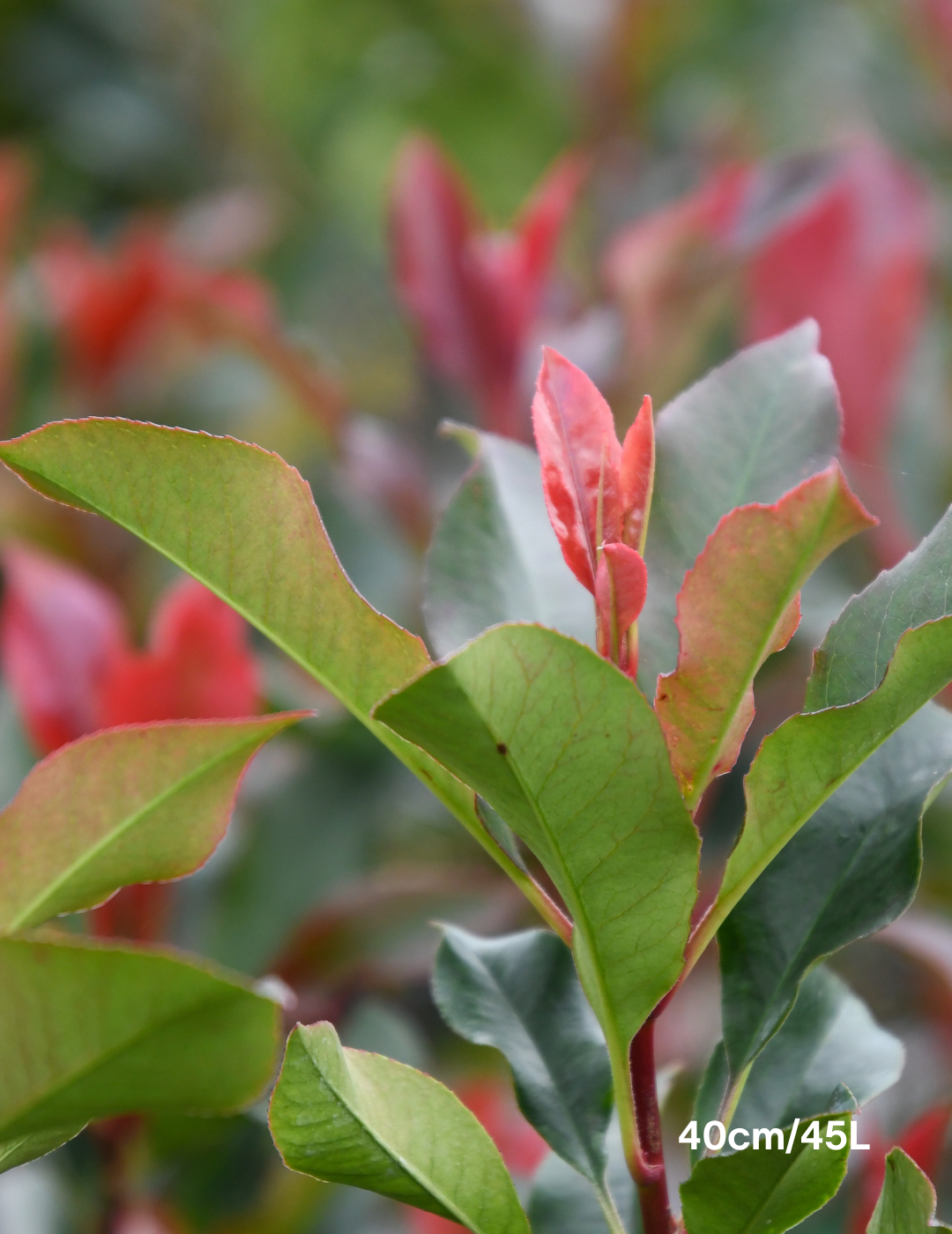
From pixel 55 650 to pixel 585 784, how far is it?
50 cm

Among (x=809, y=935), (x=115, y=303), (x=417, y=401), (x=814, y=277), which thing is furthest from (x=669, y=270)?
(x=809, y=935)

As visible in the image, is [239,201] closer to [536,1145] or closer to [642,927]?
[536,1145]

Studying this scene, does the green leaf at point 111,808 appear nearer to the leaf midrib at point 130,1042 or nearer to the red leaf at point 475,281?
the leaf midrib at point 130,1042

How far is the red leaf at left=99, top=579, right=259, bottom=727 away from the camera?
71cm

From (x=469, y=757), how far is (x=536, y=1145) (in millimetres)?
510

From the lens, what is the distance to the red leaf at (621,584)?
1.35ft

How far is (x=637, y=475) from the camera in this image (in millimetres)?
444

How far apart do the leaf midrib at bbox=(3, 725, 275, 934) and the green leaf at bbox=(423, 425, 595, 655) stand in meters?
0.10

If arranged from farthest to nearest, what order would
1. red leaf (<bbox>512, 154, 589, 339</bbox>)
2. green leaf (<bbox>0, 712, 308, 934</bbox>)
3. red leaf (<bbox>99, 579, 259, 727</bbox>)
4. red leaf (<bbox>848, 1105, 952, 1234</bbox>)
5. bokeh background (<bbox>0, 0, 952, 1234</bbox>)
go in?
red leaf (<bbox>512, 154, 589, 339</bbox>) < bokeh background (<bbox>0, 0, 952, 1234</bbox>) < red leaf (<bbox>99, 579, 259, 727</bbox>) < red leaf (<bbox>848, 1105, 952, 1234</bbox>) < green leaf (<bbox>0, 712, 308, 934</bbox>)

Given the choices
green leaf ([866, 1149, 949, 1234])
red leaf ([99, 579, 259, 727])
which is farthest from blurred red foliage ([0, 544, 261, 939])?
green leaf ([866, 1149, 949, 1234])

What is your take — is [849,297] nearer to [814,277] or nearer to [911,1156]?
[814,277]

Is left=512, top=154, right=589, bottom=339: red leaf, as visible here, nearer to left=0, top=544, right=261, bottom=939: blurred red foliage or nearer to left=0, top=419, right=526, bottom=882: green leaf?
left=0, top=544, right=261, bottom=939: blurred red foliage

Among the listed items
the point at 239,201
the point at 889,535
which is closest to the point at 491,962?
the point at 889,535

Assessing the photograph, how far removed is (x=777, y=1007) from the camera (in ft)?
1.56
